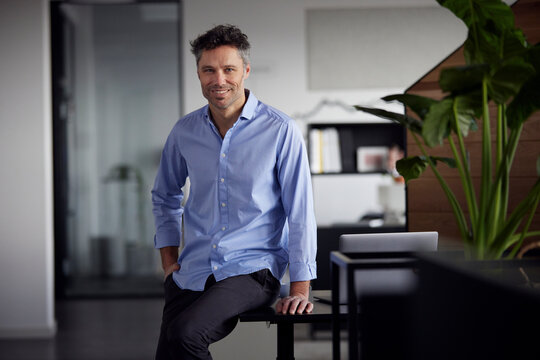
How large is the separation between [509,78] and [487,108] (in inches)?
3.2

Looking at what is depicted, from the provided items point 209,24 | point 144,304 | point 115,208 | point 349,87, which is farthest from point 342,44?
point 144,304

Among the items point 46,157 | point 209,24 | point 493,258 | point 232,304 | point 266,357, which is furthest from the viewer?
point 209,24

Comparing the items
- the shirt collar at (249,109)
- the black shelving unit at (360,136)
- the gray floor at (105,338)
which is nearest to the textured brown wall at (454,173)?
the shirt collar at (249,109)

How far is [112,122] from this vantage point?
16.3ft

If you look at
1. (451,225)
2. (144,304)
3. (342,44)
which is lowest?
(144,304)

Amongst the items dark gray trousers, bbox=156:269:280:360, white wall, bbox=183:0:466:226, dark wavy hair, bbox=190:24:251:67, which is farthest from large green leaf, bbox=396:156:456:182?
white wall, bbox=183:0:466:226

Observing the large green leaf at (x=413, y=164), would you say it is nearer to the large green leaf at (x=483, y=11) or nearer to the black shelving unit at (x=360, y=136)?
the large green leaf at (x=483, y=11)

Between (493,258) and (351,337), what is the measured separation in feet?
1.16

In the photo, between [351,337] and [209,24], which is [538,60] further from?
[209,24]

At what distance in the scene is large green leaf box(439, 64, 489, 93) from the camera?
3.63 feet

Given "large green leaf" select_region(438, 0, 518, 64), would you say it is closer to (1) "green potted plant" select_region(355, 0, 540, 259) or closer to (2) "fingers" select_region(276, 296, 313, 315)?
(1) "green potted plant" select_region(355, 0, 540, 259)

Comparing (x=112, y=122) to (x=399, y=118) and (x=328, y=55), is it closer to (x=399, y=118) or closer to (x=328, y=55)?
(x=328, y=55)

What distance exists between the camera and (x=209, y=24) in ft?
14.7

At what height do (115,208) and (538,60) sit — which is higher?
(538,60)
